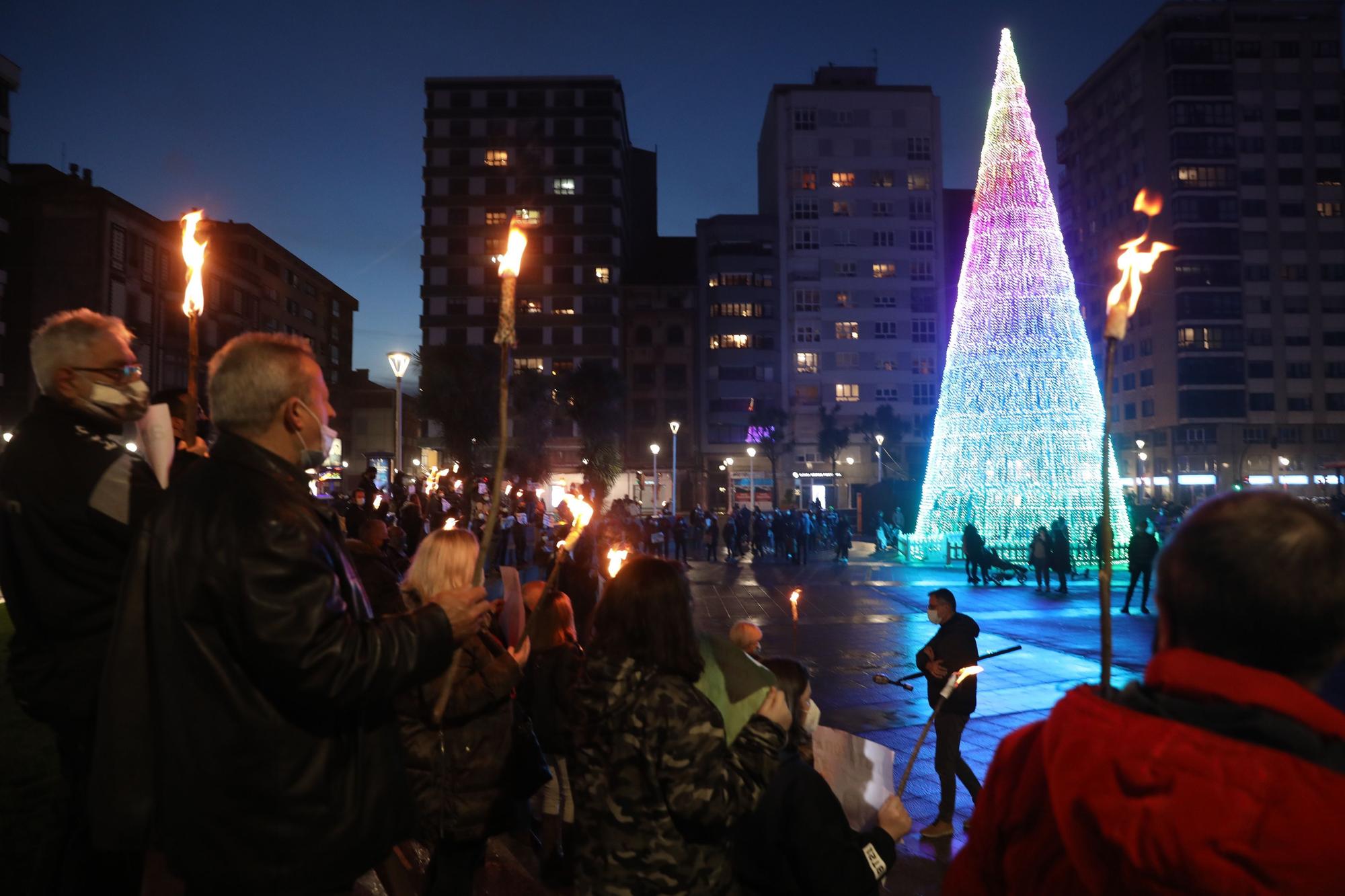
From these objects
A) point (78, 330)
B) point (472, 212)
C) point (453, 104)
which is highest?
point (453, 104)

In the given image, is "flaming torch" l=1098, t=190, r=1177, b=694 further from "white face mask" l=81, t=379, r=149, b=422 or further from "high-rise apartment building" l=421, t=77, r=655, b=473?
"high-rise apartment building" l=421, t=77, r=655, b=473

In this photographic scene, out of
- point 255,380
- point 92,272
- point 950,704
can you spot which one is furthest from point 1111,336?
point 92,272

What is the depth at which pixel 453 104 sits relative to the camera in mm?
70125

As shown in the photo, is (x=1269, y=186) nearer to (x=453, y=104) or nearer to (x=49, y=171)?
(x=453, y=104)

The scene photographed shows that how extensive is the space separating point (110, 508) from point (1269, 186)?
288 feet

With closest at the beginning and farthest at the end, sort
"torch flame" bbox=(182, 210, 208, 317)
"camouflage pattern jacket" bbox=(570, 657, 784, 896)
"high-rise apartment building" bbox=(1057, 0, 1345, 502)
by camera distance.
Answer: "camouflage pattern jacket" bbox=(570, 657, 784, 896)
"torch flame" bbox=(182, 210, 208, 317)
"high-rise apartment building" bbox=(1057, 0, 1345, 502)

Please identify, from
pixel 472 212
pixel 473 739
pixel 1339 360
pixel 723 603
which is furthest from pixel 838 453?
pixel 473 739

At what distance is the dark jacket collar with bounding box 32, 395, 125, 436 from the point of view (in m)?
2.65

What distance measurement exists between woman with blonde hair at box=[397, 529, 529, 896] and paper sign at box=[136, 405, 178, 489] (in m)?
1.27

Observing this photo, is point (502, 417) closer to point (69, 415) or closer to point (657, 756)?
point (657, 756)

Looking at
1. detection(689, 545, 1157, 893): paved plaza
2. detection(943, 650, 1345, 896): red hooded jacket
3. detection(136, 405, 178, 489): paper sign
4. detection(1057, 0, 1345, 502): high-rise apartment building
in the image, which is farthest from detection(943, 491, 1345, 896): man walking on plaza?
detection(1057, 0, 1345, 502): high-rise apartment building

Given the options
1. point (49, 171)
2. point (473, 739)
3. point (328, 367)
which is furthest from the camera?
point (328, 367)

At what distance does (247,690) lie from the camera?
1820 millimetres

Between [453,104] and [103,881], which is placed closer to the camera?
[103,881]
